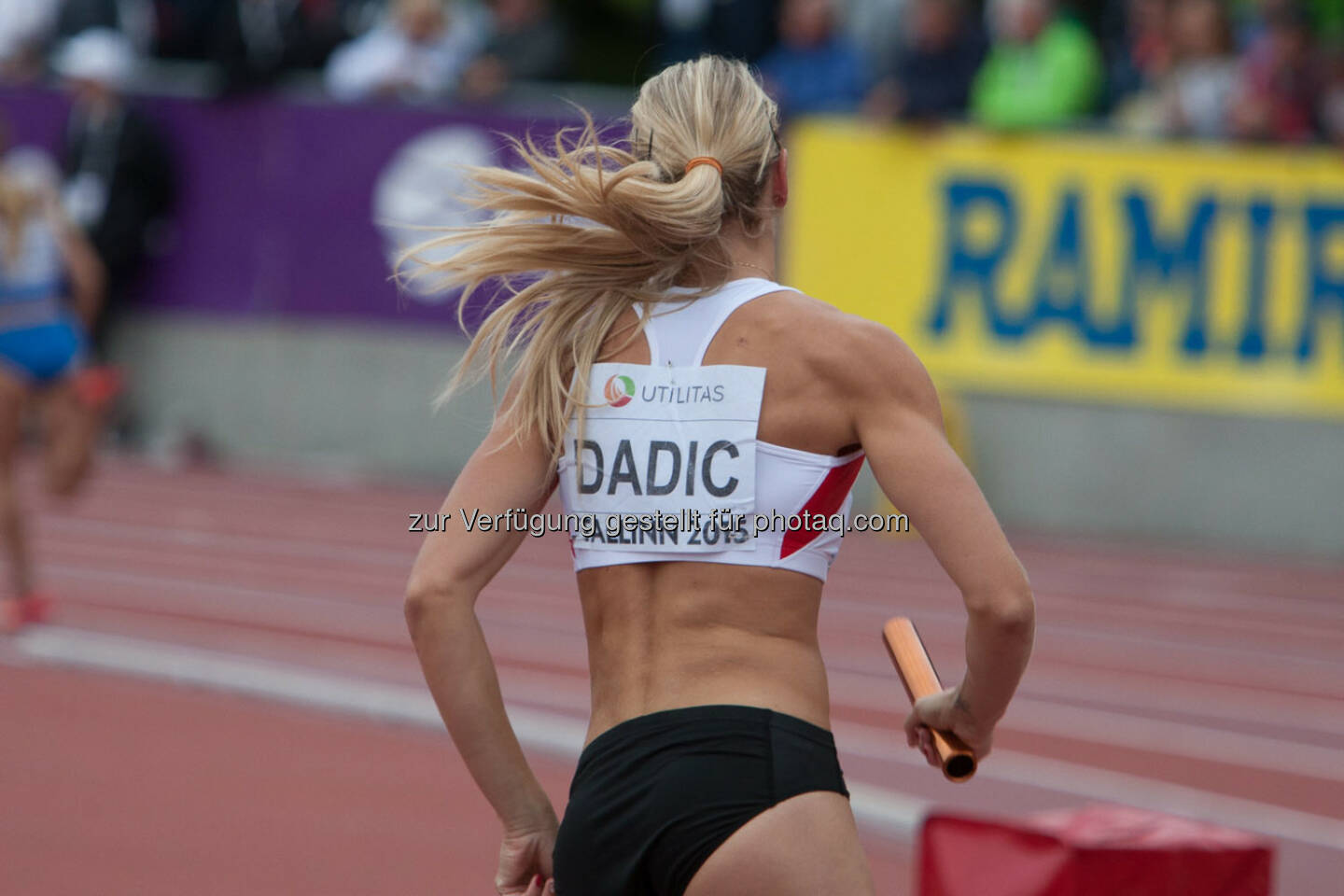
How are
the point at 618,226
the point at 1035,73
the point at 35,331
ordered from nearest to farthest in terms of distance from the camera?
the point at 618,226, the point at 35,331, the point at 1035,73

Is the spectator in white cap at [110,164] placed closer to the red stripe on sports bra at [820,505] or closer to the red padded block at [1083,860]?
the red padded block at [1083,860]

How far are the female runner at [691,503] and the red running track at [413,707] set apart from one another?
2.67 metres

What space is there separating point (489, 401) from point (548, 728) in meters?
7.05

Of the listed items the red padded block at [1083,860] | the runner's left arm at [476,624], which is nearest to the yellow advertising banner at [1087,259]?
the red padded block at [1083,860]

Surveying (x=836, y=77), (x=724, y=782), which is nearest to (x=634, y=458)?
(x=724, y=782)

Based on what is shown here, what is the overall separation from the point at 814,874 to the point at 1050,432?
33.0 feet

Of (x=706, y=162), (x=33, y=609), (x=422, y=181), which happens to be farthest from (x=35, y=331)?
(x=706, y=162)

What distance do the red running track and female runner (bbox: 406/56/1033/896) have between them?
105 inches

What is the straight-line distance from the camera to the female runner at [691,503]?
271 cm

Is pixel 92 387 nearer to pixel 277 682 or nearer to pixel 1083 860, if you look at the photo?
pixel 277 682

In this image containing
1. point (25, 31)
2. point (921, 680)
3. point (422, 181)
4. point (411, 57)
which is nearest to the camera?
point (921, 680)

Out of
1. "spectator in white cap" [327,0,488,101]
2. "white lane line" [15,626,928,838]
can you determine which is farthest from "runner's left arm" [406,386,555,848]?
"spectator in white cap" [327,0,488,101]

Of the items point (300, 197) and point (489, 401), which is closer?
point (489, 401)

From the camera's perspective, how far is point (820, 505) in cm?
284
